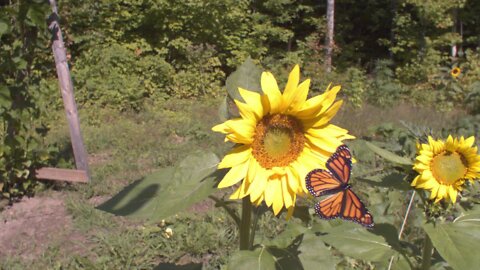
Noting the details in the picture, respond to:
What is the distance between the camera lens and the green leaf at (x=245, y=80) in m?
1.03

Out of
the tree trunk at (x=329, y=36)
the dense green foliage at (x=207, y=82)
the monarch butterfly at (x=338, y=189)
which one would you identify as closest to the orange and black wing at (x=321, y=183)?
the monarch butterfly at (x=338, y=189)

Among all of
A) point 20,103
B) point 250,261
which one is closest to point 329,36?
point 20,103

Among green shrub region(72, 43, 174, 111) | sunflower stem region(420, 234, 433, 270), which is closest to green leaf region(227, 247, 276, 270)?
sunflower stem region(420, 234, 433, 270)

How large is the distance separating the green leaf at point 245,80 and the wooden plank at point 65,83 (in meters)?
3.53

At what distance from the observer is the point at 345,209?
1.00 m

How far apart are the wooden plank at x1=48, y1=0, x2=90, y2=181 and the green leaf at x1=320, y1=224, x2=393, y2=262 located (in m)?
3.43

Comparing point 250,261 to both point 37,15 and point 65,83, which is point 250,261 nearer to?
point 37,15

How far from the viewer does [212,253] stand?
325 centimetres

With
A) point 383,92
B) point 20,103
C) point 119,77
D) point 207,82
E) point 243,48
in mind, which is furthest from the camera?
point 243,48

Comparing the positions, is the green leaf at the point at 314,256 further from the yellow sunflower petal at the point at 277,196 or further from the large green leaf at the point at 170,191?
the large green leaf at the point at 170,191

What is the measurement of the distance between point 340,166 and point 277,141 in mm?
137

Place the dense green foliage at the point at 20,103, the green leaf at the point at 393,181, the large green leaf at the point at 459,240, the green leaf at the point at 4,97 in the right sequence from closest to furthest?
1. the large green leaf at the point at 459,240
2. the green leaf at the point at 393,181
3. the green leaf at the point at 4,97
4. the dense green foliage at the point at 20,103

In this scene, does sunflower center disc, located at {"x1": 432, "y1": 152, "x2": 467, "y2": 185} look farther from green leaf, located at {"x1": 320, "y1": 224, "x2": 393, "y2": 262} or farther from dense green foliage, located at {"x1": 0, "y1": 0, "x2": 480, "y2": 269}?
green leaf, located at {"x1": 320, "y1": 224, "x2": 393, "y2": 262}

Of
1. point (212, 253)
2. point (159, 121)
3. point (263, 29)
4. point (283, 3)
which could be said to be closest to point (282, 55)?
point (263, 29)
